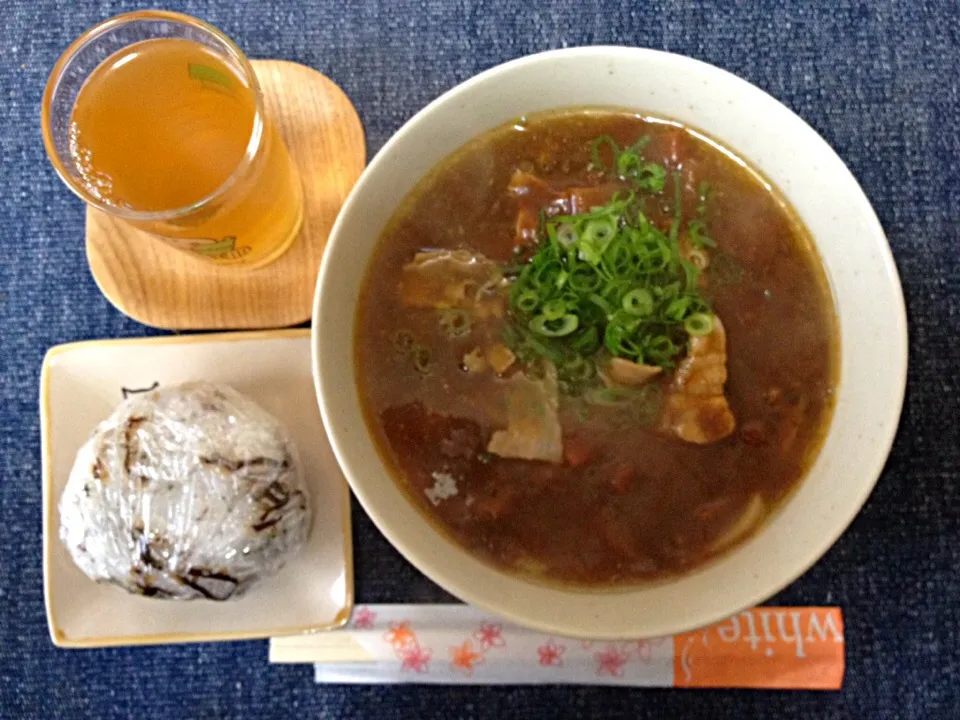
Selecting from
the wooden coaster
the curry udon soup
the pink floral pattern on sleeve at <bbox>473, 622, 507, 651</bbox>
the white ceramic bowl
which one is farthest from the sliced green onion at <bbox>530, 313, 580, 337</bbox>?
the pink floral pattern on sleeve at <bbox>473, 622, 507, 651</bbox>

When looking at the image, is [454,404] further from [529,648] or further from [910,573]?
[910,573]

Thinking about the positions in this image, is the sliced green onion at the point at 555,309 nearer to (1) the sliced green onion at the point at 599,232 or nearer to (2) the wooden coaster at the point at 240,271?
(1) the sliced green onion at the point at 599,232

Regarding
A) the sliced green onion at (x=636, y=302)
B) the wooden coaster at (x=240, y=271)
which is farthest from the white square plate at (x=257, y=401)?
the sliced green onion at (x=636, y=302)

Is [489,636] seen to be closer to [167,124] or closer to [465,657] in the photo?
[465,657]

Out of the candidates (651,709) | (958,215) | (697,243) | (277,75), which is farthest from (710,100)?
(651,709)

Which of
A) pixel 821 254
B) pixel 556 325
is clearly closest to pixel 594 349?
pixel 556 325

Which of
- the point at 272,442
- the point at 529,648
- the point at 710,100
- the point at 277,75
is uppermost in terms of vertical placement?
the point at 277,75

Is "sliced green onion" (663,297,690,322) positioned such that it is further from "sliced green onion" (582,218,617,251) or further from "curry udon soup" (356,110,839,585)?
"sliced green onion" (582,218,617,251)
